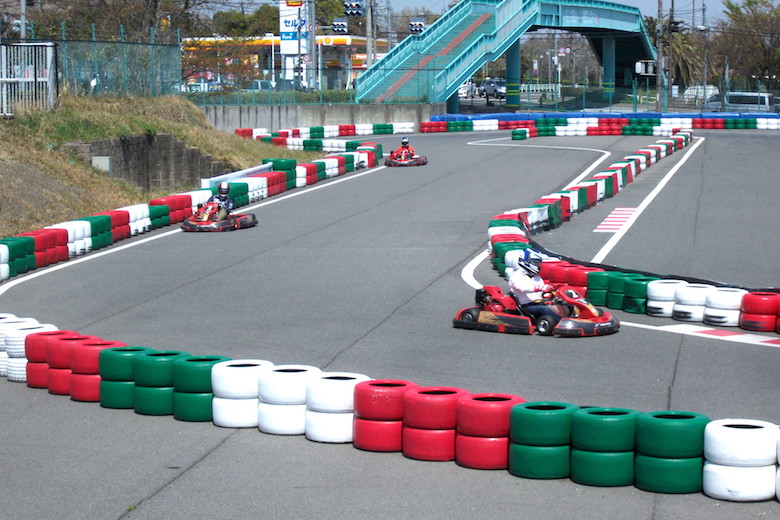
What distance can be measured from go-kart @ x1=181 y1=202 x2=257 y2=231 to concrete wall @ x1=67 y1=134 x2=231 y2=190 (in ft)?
17.6

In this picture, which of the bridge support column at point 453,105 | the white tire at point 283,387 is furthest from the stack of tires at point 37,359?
the bridge support column at point 453,105

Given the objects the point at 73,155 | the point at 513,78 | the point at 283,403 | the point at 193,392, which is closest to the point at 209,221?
the point at 73,155

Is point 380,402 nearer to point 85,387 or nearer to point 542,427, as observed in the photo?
point 542,427

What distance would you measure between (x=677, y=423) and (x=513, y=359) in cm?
361

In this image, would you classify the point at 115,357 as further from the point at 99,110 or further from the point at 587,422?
the point at 99,110

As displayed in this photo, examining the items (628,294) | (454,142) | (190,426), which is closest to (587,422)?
(190,426)

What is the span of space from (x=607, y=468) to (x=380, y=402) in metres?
1.64

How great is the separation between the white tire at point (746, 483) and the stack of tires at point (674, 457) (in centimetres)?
18

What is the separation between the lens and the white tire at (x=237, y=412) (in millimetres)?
8070

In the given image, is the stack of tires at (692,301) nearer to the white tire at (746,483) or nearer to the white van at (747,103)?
the white tire at (746,483)

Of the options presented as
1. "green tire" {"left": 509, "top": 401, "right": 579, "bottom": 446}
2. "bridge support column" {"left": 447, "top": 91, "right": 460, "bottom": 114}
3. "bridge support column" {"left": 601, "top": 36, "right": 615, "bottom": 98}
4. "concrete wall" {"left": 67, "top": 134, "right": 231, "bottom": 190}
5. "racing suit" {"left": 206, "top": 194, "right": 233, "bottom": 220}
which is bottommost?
"green tire" {"left": 509, "top": 401, "right": 579, "bottom": 446}

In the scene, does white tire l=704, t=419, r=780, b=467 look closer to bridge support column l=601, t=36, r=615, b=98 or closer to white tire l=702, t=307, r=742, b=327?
white tire l=702, t=307, r=742, b=327

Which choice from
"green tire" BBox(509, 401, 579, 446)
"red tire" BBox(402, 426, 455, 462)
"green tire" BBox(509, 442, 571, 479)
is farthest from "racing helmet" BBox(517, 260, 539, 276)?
"green tire" BBox(509, 442, 571, 479)

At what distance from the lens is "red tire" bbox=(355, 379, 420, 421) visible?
7426 millimetres
